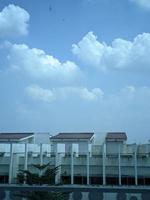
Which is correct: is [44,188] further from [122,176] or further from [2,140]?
[2,140]

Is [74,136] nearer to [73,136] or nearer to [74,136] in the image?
[74,136]

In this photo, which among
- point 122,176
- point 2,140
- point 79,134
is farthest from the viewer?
point 79,134

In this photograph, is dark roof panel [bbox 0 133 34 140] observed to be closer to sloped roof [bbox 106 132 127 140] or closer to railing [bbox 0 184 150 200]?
sloped roof [bbox 106 132 127 140]

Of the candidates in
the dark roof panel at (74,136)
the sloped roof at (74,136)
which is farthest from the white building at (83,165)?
the dark roof panel at (74,136)

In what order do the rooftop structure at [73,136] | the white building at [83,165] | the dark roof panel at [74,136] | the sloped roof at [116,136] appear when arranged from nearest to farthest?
the white building at [83,165] → the rooftop structure at [73,136] → the dark roof panel at [74,136] → the sloped roof at [116,136]

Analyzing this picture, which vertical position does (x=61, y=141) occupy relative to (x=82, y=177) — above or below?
above

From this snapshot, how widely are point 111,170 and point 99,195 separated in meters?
34.7

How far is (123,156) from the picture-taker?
A: 3847 centimetres

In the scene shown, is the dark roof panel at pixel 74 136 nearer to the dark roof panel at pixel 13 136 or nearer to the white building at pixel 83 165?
the dark roof panel at pixel 13 136

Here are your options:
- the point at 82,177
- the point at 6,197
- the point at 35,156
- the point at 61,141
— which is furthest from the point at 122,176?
the point at 6,197

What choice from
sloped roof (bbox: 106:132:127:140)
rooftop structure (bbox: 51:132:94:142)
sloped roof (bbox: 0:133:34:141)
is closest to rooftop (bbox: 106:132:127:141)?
sloped roof (bbox: 106:132:127:140)

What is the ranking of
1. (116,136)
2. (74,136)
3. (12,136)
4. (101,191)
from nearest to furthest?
(101,191) < (12,136) < (74,136) < (116,136)

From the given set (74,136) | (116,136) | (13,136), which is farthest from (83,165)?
(13,136)

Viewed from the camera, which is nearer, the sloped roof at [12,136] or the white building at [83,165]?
the white building at [83,165]
